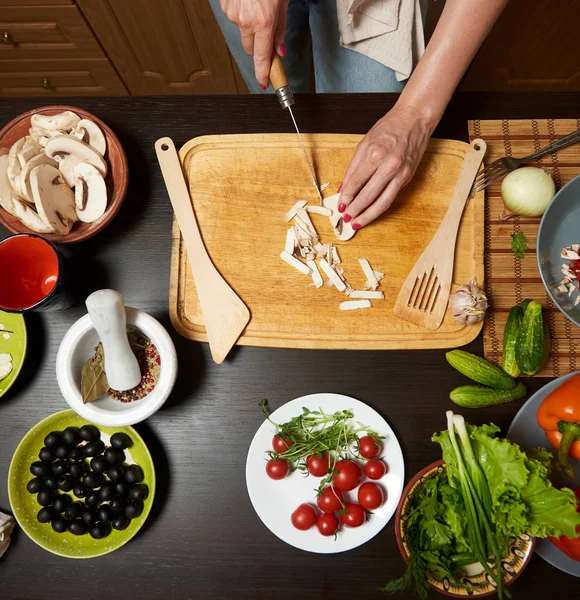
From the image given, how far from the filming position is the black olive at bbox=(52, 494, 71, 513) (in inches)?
39.8

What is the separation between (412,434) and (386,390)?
4.2 inches

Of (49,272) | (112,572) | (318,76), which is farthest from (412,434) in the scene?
(318,76)

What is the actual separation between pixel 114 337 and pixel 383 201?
0.64 m

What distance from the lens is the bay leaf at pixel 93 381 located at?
0.99 m

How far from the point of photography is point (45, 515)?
3.26ft

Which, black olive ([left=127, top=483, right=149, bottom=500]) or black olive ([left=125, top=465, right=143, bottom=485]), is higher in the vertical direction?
black olive ([left=125, top=465, right=143, bottom=485])

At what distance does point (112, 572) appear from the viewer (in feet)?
3.35

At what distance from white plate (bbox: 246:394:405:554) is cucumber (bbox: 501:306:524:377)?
0.29 meters

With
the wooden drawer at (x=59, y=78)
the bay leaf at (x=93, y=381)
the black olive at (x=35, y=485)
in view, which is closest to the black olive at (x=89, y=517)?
the black olive at (x=35, y=485)

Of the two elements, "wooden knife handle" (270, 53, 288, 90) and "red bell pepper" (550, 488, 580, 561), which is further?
"wooden knife handle" (270, 53, 288, 90)

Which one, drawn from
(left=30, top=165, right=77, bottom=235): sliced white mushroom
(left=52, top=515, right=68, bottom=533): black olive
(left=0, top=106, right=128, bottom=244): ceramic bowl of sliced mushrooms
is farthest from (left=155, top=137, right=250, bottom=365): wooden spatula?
(left=52, top=515, right=68, bottom=533): black olive

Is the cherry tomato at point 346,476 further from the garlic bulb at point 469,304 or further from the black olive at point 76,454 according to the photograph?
the black olive at point 76,454

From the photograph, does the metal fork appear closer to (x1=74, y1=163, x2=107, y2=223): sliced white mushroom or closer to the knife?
the knife

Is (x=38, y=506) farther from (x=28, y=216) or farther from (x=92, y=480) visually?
(x=28, y=216)
